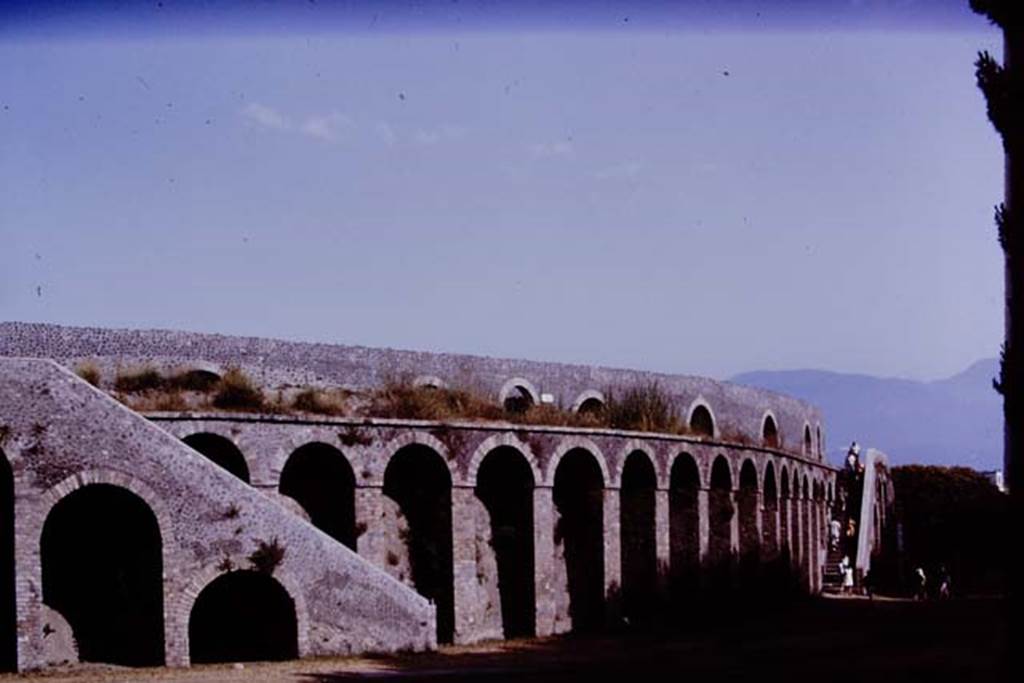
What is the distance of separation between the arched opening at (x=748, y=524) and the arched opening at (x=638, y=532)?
15.0ft

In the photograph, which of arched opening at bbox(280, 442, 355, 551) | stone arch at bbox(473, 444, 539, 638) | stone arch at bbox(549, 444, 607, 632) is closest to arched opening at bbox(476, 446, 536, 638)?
stone arch at bbox(473, 444, 539, 638)

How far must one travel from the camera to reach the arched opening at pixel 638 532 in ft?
94.5

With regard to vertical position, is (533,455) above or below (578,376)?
below

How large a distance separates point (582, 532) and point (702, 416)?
1201 centimetres

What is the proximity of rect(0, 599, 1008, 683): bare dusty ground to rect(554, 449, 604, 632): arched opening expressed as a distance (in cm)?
210

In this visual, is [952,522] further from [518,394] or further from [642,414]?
[518,394]

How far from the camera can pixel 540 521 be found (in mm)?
26297

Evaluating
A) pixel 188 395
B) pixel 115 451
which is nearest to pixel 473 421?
pixel 188 395

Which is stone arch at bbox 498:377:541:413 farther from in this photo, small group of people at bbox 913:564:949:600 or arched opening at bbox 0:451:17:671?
arched opening at bbox 0:451:17:671

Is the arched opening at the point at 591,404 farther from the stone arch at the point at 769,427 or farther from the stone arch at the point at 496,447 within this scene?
the stone arch at the point at 769,427

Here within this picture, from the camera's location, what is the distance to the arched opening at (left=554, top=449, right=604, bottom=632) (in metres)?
27.6

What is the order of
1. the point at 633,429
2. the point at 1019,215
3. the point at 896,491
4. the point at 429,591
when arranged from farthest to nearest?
the point at 896,491
the point at 633,429
the point at 429,591
the point at 1019,215

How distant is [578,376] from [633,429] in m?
5.43

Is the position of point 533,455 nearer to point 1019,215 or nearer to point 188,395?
point 188,395
